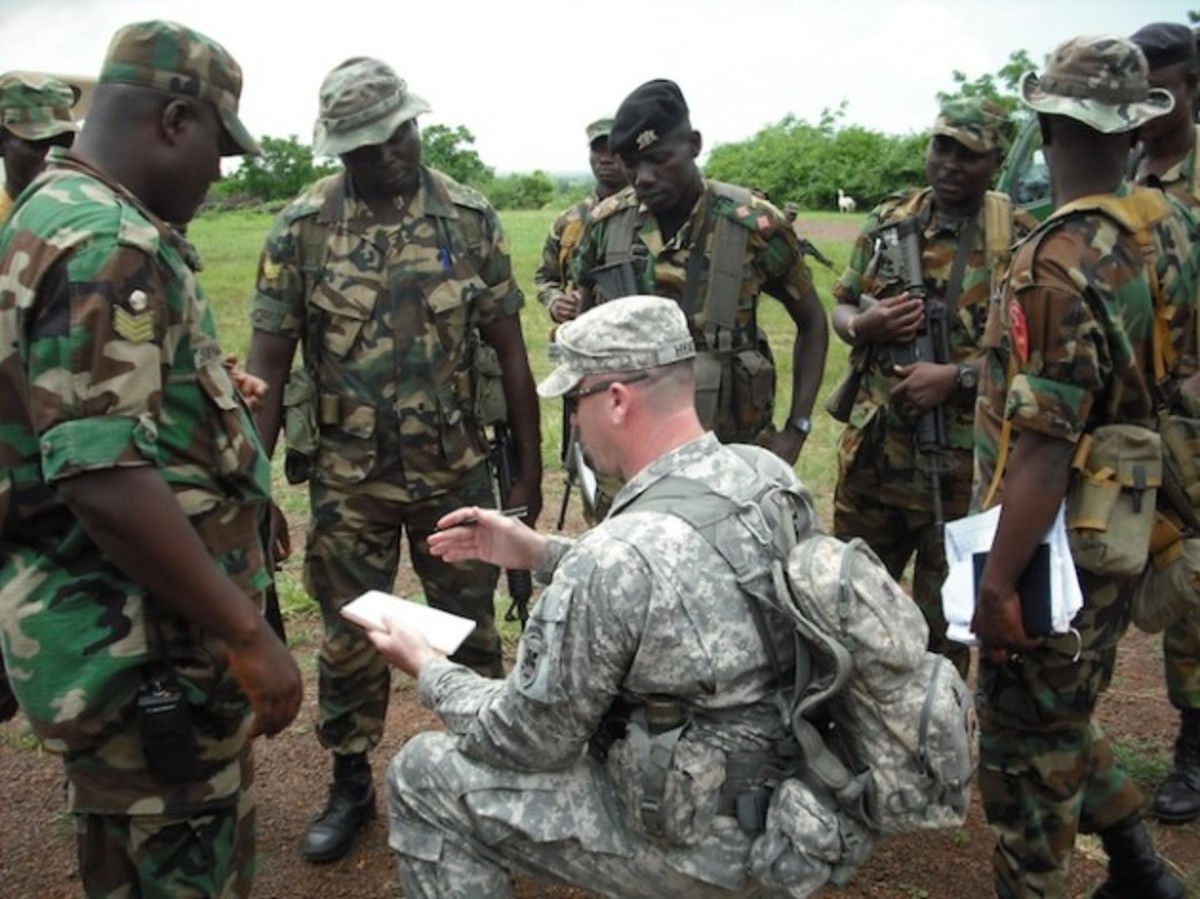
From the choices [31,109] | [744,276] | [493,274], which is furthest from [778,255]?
[31,109]

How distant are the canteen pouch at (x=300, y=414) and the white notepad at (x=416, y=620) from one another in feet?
3.00

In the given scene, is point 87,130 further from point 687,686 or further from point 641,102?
point 641,102

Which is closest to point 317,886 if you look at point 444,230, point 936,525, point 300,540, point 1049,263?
point 444,230

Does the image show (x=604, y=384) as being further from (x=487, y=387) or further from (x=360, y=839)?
(x=360, y=839)

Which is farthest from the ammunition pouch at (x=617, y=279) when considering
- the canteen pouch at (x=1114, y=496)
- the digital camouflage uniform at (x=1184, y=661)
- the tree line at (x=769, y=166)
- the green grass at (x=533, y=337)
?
the tree line at (x=769, y=166)

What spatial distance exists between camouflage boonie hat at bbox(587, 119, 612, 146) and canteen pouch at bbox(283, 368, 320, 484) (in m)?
2.96

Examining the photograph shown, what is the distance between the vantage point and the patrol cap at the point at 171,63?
214cm

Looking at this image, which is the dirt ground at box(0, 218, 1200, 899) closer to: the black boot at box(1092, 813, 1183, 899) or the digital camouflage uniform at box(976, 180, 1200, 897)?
the black boot at box(1092, 813, 1183, 899)

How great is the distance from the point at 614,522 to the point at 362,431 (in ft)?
4.68

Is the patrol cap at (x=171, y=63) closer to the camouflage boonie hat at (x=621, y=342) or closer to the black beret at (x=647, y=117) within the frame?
the camouflage boonie hat at (x=621, y=342)

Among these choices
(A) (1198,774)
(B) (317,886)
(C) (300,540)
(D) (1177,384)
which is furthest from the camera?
(C) (300,540)

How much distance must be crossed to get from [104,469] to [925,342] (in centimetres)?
269

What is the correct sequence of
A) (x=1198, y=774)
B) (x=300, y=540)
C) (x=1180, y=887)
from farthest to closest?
(x=300, y=540)
(x=1198, y=774)
(x=1180, y=887)

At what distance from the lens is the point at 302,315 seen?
351 cm
